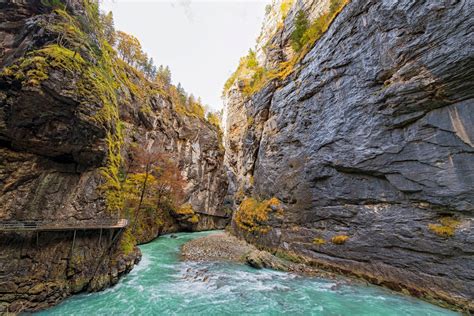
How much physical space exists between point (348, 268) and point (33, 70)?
68.5 ft

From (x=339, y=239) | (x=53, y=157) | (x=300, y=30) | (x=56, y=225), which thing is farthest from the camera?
(x=300, y=30)

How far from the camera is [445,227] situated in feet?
32.3

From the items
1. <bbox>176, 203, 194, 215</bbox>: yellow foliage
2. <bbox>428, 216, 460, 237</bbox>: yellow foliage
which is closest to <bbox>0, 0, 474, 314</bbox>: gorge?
<bbox>428, 216, 460, 237</bbox>: yellow foliage

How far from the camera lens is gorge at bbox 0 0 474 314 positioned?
31.2 feet

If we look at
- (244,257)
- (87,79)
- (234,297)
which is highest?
(87,79)

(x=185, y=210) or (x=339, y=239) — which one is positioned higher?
(x=185, y=210)

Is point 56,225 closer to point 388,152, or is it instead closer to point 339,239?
point 339,239

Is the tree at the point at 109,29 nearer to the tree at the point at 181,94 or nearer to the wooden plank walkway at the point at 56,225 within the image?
the tree at the point at 181,94

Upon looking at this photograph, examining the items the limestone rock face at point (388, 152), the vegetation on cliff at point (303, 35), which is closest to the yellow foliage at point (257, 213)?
the limestone rock face at point (388, 152)

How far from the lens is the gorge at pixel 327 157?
9.51 m

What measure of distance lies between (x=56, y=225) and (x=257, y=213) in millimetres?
16139

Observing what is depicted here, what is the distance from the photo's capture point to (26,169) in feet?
34.6

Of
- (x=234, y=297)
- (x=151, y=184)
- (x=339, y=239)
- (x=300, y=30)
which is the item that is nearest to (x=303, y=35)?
(x=300, y=30)

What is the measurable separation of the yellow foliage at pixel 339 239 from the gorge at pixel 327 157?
0.07 meters
